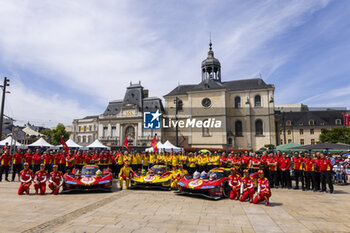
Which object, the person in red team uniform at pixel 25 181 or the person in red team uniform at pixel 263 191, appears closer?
the person in red team uniform at pixel 263 191

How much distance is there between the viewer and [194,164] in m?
16.5

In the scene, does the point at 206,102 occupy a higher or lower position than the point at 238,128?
higher

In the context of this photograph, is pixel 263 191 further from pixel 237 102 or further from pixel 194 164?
pixel 237 102

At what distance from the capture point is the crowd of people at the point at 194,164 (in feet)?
35.1

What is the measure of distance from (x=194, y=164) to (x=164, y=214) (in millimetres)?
9539

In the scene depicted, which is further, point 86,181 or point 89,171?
point 89,171

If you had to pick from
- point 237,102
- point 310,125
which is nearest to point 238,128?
point 237,102

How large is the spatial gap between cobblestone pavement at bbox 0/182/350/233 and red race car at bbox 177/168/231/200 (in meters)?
0.35

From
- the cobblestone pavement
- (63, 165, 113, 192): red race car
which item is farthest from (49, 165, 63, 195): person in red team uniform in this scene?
the cobblestone pavement

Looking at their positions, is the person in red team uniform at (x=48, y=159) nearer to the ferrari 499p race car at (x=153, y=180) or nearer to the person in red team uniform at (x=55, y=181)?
the person in red team uniform at (x=55, y=181)

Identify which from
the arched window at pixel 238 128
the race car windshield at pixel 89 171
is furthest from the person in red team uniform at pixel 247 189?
the arched window at pixel 238 128

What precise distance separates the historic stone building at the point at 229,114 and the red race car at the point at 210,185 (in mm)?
39206

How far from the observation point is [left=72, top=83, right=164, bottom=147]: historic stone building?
2127 inches

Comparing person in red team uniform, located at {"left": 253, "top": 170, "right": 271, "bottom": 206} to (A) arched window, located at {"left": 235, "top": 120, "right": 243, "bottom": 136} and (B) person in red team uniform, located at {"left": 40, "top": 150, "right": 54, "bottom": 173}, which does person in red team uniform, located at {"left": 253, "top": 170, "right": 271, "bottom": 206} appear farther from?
(A) arched window, located at {"left": 235, "top": 120, "right": 243, "bottom": 136}
